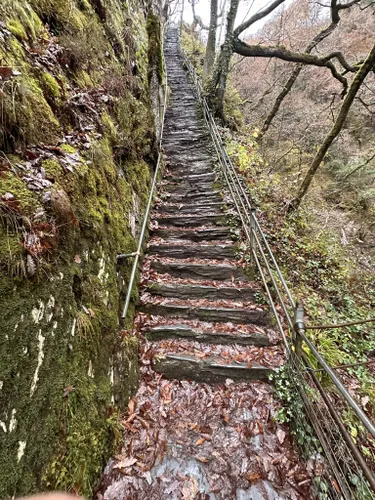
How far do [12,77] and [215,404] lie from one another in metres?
3.87

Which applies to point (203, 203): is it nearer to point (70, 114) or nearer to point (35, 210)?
point (70, 114)

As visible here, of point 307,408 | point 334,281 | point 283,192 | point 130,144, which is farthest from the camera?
point 283,192

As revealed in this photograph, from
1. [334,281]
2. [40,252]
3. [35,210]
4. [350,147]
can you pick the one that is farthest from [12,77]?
[350,147]

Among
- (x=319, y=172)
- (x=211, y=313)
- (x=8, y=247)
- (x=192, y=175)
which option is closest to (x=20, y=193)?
(x=8, y=247)

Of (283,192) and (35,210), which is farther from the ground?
(35,210)

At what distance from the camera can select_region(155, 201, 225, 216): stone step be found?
6074 mm

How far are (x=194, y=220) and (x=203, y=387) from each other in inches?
137

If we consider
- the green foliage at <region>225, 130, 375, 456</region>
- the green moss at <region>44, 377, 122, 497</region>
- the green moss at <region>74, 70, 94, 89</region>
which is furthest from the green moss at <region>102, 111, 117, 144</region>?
the green foliage at <region>225, 130, 375, 456</region>

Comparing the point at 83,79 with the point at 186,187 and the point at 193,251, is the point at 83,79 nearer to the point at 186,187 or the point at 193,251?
the point at 193,251

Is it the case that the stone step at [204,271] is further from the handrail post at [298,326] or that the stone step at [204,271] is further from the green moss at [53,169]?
the green moss at [53,169]

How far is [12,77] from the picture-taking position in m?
2.26

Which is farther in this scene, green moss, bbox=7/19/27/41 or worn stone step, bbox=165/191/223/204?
worn stone step, bbox=165/191/223/204

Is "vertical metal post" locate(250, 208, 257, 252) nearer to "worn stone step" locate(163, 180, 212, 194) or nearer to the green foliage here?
the green foliage

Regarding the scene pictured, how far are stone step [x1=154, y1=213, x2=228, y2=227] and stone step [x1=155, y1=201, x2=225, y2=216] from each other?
256 millimetres
